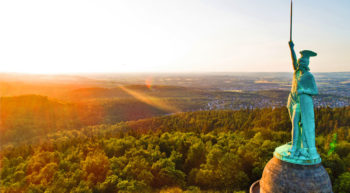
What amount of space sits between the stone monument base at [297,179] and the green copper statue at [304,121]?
14.5 inches

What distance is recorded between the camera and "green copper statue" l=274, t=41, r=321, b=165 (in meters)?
14.5

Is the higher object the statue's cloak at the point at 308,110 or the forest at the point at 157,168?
the statue's cloak at the point at 308,110

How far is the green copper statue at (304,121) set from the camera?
1455 cm

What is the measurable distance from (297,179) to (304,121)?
334 cm

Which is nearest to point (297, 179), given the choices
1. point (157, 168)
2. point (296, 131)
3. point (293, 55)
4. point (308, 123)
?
point (296, 131)

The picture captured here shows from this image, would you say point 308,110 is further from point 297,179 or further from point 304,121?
point 297,179

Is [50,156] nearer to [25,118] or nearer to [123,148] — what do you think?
[123,148]

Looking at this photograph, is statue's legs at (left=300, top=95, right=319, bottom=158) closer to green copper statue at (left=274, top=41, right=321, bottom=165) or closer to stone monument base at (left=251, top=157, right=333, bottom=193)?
green copper statue at (left=274, top=41, right=321, bottom=165)

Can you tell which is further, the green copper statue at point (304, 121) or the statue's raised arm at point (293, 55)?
the statue's raised arm at point (293, 55)

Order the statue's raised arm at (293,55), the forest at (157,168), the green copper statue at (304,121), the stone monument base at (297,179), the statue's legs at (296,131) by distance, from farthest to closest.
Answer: the forest at (157,168) → the statue's raised arm at (293,55) → the statue's legs at (296,131) → the green copper statue at (304,121) → the stone monument base at (297,179)

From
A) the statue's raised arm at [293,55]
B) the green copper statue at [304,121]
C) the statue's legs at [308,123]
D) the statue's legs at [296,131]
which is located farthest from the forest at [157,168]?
the statue's raised arm at [293,55]

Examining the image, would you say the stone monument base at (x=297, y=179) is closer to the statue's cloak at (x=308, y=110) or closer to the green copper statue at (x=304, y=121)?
the green copper statue at (x=304, y=121)

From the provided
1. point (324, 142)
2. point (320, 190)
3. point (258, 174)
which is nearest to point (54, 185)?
point (258, 174)

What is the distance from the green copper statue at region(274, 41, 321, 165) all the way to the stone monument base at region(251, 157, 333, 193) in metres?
0.37
